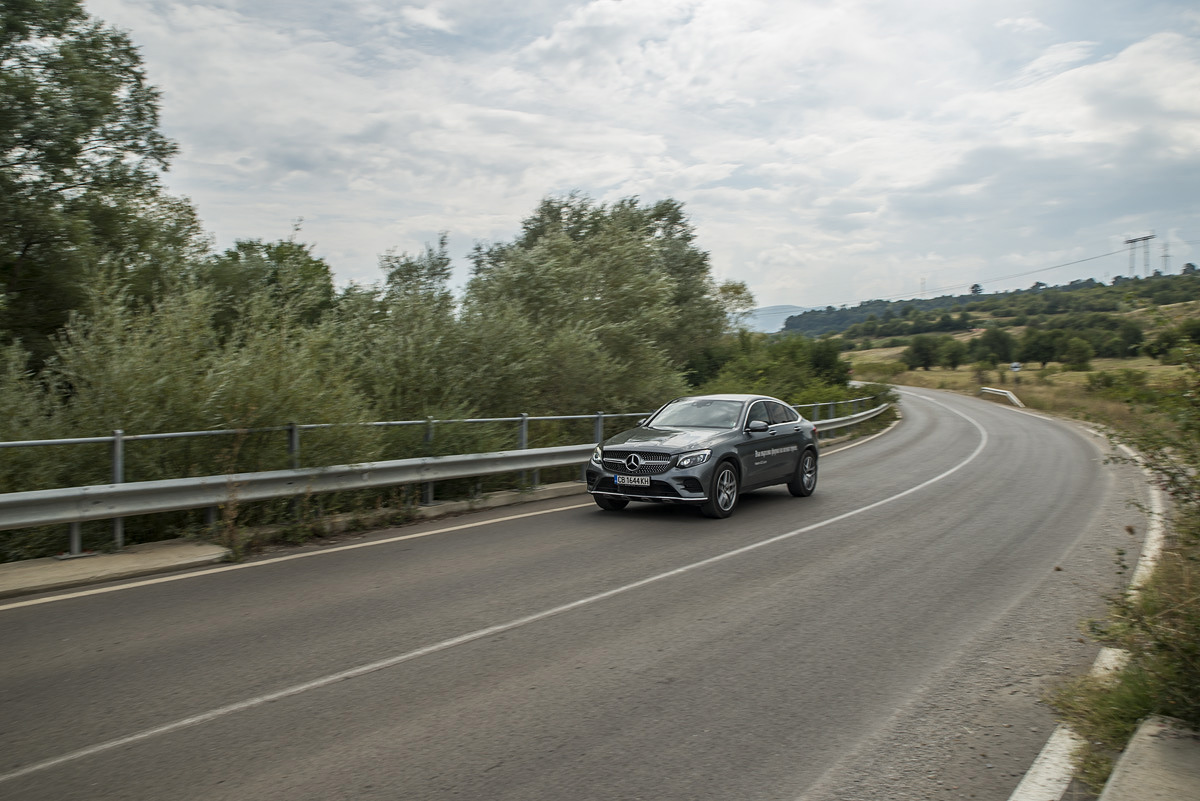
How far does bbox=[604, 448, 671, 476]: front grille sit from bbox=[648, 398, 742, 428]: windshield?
125 centimetres

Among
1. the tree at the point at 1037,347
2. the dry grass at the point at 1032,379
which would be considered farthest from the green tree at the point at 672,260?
the tree at the point at 1037,347

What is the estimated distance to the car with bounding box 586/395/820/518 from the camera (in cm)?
1115

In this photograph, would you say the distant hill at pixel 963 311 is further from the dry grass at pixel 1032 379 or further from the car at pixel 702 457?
the car at pixel 702 457

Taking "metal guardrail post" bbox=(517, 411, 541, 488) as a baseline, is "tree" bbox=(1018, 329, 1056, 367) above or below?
above

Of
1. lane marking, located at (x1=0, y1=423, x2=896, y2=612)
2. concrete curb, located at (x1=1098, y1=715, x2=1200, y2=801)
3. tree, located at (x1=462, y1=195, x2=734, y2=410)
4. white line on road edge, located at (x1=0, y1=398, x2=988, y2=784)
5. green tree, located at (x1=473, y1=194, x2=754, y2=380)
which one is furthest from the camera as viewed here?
green tree, located at (x1=473, y1=194, x2=754, y2=380)

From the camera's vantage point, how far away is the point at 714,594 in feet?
23.7

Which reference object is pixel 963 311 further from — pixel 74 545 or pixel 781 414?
pixel 74 545

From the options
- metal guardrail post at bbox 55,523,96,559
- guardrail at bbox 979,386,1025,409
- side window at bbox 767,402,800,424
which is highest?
side window at bbox 767,402,800,424

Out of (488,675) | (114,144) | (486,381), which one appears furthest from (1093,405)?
(488,675)

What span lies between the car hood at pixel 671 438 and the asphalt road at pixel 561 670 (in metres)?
1.76

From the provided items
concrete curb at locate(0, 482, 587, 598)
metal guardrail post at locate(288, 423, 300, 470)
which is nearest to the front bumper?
metal guardrail post at locate(288, 423, 300, 470)

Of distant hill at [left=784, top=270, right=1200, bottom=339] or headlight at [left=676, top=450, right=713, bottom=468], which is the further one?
distant hill at [left=784, top=270, right=1200, bottom=339]

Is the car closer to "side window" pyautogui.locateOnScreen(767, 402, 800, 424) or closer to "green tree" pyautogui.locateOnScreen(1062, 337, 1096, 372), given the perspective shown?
"side window" pyautogui.locateOnScreen(767, 402, 800, 424)

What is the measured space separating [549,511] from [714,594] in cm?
487
